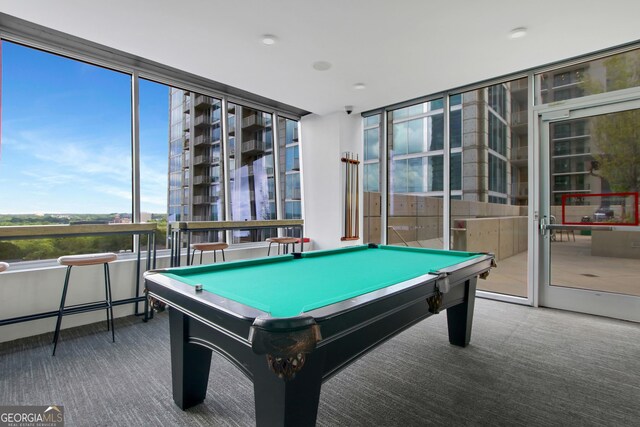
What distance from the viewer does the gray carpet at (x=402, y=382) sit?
1.81 m

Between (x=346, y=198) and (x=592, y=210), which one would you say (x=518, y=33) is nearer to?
(x=592, y=210)

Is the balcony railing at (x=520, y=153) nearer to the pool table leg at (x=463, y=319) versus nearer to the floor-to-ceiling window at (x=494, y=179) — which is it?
the floor-to-ceiling window at (x=494, y=179)

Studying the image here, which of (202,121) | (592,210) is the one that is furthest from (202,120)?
(592,210)

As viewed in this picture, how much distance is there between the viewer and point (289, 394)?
116cm

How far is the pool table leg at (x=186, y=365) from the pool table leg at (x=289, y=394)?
0.71 m

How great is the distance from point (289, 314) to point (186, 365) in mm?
986

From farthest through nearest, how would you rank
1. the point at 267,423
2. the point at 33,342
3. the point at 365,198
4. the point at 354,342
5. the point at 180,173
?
the point at 365,198 < the point at 180,173 < the point at 33,342 < the point at 354,342 < the point at 267,423

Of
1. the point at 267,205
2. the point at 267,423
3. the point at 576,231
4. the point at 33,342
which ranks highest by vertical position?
the point at 267,205

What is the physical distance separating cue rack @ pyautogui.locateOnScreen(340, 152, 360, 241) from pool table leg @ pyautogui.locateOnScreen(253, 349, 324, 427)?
13.0 feet

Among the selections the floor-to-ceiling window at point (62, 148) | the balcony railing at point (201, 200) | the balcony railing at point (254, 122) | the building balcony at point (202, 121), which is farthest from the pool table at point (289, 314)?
the balcony railing at point (254, 122)

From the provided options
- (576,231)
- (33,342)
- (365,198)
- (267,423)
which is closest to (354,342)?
(267,423)

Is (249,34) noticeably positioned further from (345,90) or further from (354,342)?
(354,342)

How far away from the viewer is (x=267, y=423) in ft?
3.95

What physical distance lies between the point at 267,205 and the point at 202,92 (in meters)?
1.98
